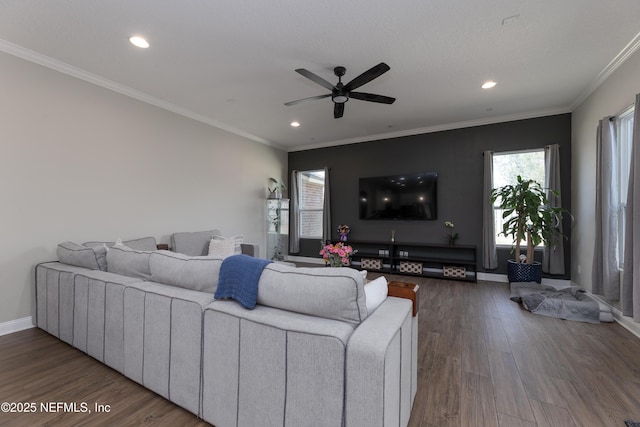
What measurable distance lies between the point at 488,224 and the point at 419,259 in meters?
1.29

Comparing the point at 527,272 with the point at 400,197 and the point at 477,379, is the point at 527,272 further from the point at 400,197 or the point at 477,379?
the point at 477,379

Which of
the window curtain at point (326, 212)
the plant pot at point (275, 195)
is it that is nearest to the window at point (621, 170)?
the window curtain at point (326, 212)

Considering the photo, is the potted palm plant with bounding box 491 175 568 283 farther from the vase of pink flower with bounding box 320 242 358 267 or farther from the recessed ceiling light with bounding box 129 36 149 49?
the recessed ceiling light with bounding box 129 36 149 49

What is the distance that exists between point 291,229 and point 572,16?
5.68 m

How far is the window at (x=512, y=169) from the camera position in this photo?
4.57 meters

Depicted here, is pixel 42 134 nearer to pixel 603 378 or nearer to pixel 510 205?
pixel 603 378

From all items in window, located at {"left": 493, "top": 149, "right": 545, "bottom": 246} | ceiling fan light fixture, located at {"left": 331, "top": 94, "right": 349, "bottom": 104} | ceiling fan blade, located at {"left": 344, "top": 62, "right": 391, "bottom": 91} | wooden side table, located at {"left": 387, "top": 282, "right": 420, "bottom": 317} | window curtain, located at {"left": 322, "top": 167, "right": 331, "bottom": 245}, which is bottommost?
wooden side table, located at {"left": 387, "top": 282, "right": 420, "bottom": 317}

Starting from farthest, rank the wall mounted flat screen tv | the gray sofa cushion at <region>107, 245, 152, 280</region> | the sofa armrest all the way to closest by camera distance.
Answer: the wall mounted flat screen tv < the gray sofa cushion at <region>107, 245, 152, 280</region> < the sofa armrest

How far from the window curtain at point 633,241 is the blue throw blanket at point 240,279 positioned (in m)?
3.18

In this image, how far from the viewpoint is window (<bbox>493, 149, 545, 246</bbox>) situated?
15.0 feet

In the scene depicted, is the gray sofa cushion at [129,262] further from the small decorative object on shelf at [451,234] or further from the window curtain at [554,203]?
the window curtain at [554,203]

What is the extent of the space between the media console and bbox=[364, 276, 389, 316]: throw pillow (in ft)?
12.6

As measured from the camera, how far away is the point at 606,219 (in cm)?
302

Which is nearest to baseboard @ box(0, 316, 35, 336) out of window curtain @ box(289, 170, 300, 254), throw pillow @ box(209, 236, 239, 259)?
throw pillow @ box(209, 236, 239, 259)
